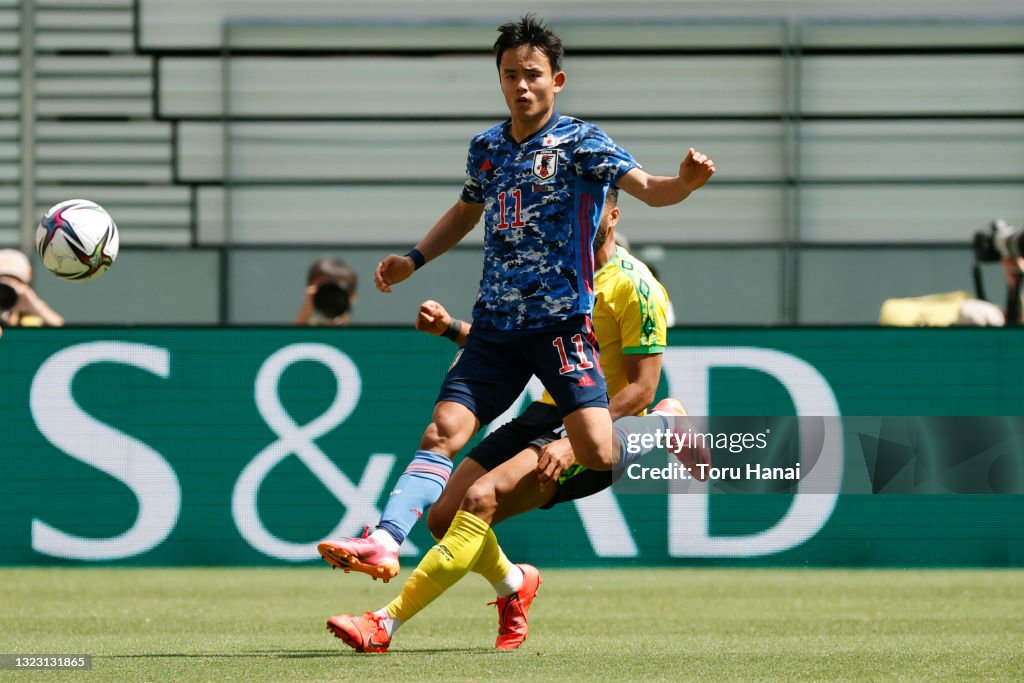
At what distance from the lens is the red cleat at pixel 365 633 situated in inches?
243

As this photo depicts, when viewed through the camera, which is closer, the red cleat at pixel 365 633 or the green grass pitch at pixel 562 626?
the green grass pitch at pixel 562 626

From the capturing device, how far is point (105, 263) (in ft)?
25.6

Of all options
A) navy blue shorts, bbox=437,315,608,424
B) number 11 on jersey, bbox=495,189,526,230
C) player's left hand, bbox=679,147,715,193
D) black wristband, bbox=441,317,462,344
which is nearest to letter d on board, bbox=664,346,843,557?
black wristband, bbox=441,317,462,344

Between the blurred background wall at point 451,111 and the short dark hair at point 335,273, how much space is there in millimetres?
2508

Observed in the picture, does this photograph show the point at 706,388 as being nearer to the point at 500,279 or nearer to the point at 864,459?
the point at 864,459

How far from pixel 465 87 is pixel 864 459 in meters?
6.39

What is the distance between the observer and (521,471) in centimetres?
656

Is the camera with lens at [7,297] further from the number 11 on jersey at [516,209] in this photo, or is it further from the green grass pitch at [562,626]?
the number 11 on jersey at [516,209]

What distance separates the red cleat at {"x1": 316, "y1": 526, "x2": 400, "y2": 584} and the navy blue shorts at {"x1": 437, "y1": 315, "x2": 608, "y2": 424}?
765 mm

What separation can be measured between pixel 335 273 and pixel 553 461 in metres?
6.93

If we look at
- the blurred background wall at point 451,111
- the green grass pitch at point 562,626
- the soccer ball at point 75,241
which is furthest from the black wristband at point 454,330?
the blurred background wall at point 451,111

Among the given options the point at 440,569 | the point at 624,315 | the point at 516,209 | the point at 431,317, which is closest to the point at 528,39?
the point at 516,209

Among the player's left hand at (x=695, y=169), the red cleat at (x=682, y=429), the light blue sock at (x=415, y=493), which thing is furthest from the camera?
the red cleat at (x=682, y=429)

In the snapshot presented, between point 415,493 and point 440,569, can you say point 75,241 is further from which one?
point 440,569
